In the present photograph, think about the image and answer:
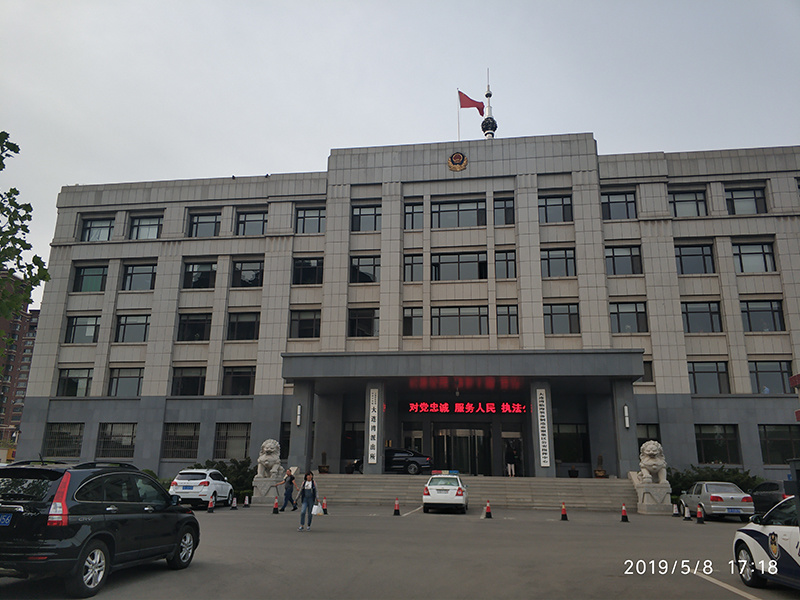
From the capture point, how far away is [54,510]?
7.85 meters

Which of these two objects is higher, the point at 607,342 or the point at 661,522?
the point at 607,342

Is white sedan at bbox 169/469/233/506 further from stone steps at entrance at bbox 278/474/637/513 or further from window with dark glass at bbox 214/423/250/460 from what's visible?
window with dark glass at bbox 214/423/250/460

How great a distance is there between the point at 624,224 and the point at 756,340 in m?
10.1

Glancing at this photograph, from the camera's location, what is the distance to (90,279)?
41125 millimetres

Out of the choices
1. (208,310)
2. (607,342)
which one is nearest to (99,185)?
(208,310)

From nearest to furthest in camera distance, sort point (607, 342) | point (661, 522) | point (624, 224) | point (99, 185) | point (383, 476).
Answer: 1. point (661, 522)
2. point (383, 476)
3. point (607, 342)
4. point (624, 224)
5. point (99, 185)

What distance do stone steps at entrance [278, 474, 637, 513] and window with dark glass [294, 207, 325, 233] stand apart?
→ 17.0 metres

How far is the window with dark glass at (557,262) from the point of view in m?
35.5

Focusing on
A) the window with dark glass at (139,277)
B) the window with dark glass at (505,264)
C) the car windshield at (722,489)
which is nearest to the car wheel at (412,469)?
the window with dark glass at (505,264)

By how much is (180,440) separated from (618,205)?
1238 inches

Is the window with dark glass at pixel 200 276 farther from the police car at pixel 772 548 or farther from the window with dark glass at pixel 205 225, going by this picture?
the police car at pixel 772 548

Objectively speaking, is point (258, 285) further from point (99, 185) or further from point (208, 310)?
point (99, 185)

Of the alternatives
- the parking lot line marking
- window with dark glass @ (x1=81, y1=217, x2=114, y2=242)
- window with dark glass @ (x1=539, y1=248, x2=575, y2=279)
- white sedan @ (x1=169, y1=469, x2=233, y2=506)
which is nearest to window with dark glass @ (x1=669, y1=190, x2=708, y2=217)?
window with dark glass @ (x1=539, y1=248, x2=575, y2=279)

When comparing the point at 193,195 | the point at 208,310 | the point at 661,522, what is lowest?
the point at 661,522
